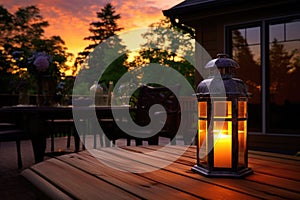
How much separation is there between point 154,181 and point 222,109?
305 millimetres

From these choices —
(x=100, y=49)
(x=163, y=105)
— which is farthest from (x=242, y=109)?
(x=100, y=49)

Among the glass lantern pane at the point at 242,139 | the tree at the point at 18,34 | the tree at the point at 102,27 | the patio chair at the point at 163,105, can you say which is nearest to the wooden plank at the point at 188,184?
the glass lantern pane at the point at 242,139

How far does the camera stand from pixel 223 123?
3.18 ft

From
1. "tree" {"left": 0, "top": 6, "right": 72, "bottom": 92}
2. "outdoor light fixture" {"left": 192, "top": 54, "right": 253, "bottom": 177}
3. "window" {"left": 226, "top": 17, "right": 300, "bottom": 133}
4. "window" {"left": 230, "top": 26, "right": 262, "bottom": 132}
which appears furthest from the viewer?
"tree" {"left": 0, "top": 6, "right": 72, "bottom": 92}

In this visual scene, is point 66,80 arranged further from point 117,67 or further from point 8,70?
point 117,67

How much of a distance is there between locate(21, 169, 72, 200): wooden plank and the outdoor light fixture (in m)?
0.44

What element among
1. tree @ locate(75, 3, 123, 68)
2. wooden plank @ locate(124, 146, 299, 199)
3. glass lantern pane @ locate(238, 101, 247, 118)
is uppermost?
tree @ locate(75, 3, 123, 68)

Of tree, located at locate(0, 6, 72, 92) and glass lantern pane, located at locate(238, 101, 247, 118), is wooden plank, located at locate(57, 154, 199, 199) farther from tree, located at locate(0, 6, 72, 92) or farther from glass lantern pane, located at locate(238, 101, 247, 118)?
tree, located at locate(0, 6, 72, 92)

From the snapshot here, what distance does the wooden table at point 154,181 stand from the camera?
0.76 m

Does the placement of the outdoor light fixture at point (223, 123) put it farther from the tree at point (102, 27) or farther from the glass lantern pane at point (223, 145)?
the tree at point (102, 27)

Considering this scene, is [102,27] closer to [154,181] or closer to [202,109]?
[202,109]

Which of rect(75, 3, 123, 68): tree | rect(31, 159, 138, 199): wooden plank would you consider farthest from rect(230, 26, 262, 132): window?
rect(75, 3, 123, 68): tree

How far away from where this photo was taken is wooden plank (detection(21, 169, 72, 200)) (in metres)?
0.77

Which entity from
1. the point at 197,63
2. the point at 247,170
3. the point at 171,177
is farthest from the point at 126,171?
the point at 197,63
